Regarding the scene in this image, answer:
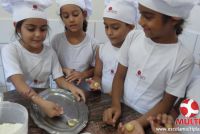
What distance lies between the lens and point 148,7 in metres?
0.82

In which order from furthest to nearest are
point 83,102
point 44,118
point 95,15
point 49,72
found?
point 95,15, point 49,72, point 83,102, point 44,118

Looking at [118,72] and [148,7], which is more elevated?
[148,7]

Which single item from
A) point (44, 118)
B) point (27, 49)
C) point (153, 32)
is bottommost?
point (44, 118)

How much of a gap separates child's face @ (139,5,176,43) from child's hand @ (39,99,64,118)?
0.43 metres

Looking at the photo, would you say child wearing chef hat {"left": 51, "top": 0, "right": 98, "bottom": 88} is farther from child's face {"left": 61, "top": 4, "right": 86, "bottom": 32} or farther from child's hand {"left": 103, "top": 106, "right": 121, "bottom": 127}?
child's hand {"left": 103, "top": 106, "right": 121, "bottom": 127}

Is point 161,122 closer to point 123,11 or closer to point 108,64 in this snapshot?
point 108,64

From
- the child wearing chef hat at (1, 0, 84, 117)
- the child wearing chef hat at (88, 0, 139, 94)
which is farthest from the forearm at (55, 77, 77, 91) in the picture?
the child wearing chef hat at (88, 0, 139, 94)

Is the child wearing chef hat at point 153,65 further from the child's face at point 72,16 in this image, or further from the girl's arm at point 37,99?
the child's face at point 72,16

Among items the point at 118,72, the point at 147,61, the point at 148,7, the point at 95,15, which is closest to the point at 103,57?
the point at 118,72

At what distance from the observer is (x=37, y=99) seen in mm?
856

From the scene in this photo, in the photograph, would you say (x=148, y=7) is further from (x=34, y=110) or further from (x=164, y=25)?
(x=34, y=110)

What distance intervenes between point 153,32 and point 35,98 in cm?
51

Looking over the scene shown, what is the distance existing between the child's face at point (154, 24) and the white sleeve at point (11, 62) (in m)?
0.56

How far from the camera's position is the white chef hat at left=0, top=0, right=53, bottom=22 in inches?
42.6
